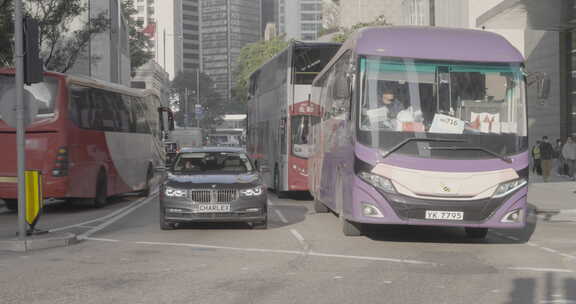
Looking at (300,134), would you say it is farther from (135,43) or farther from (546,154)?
(135,43)

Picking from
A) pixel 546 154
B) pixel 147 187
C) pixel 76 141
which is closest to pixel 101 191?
pixel 76 141

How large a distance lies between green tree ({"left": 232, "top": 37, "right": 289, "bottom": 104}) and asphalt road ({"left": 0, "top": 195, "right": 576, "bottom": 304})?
232 feet

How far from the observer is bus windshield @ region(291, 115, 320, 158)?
23344 mm

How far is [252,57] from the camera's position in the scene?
286ft

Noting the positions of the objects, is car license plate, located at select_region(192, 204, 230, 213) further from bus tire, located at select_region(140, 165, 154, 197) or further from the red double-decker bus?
bus tire, located at select_region(140, 165, 154, 197)

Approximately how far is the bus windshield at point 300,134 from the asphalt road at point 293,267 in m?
8.40

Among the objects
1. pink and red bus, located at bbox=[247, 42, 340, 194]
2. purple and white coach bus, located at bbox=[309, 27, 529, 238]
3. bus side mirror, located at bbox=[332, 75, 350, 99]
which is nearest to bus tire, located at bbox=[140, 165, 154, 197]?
pink and red bus, located at bbox=[247, 42, 340, 194]

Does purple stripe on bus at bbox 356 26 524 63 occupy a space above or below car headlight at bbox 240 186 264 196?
above

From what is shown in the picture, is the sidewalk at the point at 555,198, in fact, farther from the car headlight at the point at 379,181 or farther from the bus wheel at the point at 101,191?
the bus wheel at the point at 101,191

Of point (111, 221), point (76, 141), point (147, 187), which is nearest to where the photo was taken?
point (111, 221)

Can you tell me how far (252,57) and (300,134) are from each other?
211 ft

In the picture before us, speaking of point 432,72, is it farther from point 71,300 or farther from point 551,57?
point 551,57

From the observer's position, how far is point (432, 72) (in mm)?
12383

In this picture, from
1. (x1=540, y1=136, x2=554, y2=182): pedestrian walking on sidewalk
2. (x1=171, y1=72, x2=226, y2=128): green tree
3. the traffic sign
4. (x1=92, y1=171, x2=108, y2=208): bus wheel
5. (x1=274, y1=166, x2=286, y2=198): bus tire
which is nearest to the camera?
the traffic sign
